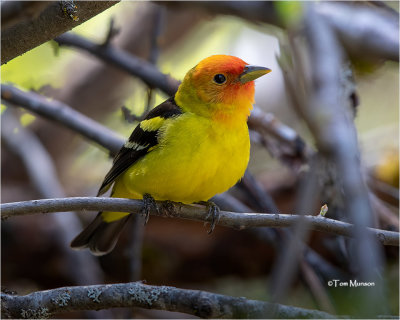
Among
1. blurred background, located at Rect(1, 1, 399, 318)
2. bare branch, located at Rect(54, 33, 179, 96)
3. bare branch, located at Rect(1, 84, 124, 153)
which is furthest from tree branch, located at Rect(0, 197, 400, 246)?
bare branch, located at Rect(54, 33, 179, 96)

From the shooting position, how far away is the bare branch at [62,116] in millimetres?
4809

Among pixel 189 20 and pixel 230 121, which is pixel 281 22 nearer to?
pixel 230 121

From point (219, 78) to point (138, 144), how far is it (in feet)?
2.71

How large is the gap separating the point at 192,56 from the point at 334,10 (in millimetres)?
3406

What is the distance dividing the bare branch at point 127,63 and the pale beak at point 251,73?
1.26 metres

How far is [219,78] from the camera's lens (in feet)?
13.6

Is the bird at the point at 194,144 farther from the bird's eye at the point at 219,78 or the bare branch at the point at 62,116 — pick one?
the bare branch at the point at 62,116

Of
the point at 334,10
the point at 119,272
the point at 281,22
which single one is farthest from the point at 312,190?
the point at 119,272

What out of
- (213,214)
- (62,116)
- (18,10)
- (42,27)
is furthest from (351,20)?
(18,10)

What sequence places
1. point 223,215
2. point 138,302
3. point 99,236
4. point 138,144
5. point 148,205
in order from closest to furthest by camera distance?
point 138,302, point 223,215, point 148,205, point 138,144, point 99,236

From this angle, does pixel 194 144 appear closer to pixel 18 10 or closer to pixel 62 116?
pixel 62 116

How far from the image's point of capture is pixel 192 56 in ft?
27.0

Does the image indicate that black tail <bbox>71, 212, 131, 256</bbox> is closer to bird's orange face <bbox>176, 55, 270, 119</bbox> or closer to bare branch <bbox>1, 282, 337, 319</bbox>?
bird's orange face <bbox>176, 55, 270, 119</bbox>

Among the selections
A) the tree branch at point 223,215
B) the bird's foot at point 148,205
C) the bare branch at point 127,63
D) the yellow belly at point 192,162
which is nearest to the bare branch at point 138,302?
the tree branch at point 223,215
